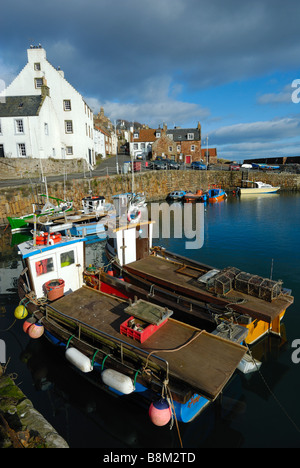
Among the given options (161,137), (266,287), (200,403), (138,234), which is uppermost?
(161,137)

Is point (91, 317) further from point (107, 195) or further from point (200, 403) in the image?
point (107, 195)

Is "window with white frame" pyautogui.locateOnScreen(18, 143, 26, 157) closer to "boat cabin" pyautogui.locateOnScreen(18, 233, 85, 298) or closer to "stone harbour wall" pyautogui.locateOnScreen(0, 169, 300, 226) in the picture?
"stone harbour wall" pyautogui.locateOnScreen(0, 169, 300, 226)

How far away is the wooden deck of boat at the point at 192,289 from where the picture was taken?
31.7ft

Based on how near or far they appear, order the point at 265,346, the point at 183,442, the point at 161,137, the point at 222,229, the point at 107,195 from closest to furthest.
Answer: the point at 183,442 < the point at 265,346 < the point at 222,229 < the point at 107,195 < the point at 161,137

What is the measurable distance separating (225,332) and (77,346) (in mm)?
4787

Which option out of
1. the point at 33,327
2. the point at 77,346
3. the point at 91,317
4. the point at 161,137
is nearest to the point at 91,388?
the point at 77,346

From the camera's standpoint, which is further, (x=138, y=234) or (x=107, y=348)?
(x=138, y=234)

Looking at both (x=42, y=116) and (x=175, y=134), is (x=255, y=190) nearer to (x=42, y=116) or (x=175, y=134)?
(x=175, y=134)

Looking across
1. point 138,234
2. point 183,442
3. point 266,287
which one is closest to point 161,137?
point 138,234

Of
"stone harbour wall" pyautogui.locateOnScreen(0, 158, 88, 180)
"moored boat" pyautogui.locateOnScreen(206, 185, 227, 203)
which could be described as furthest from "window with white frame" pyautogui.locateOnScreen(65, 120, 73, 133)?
"moored boat" pyautogui.locateOnScreen(206, 185, 227, 203)

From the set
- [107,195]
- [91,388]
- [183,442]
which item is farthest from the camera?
[107,195]

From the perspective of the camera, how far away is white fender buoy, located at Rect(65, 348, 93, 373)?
26.3 feet

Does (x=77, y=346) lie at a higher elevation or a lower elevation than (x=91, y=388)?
higher

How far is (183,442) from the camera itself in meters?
7.13
